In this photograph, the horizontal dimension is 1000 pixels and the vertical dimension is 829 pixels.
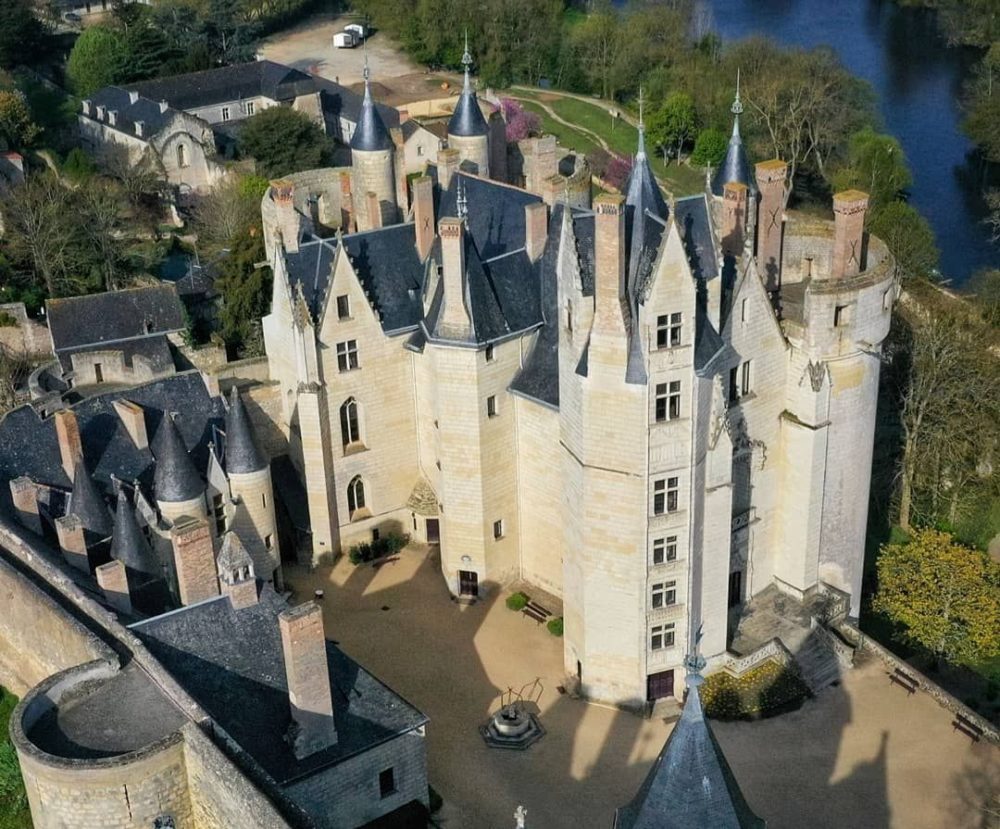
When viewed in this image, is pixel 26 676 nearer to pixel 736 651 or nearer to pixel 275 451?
pixel 275 451

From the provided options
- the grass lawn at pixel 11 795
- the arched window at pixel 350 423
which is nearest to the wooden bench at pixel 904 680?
the arched window at pixel 350 423

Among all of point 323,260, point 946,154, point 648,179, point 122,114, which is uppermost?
point 648,179

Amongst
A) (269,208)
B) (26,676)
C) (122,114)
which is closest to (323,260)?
(269,208)

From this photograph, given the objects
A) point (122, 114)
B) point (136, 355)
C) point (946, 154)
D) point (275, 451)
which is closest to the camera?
point (275, 451)

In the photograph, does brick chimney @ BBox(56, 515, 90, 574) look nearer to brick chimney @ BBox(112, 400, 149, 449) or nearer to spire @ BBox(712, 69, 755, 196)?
brick chimney @ BBox(112, 400, 149, 449)

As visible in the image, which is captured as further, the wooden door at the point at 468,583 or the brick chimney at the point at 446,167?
the brick chimney at the point at 446,167

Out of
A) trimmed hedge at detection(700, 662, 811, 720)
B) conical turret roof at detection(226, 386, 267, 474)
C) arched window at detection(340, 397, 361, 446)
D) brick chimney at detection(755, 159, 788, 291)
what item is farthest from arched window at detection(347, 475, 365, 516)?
brick chimney at detection(755, 159, 788, 291)

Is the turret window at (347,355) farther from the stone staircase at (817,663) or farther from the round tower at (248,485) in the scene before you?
the stone staircase at (817,663)
